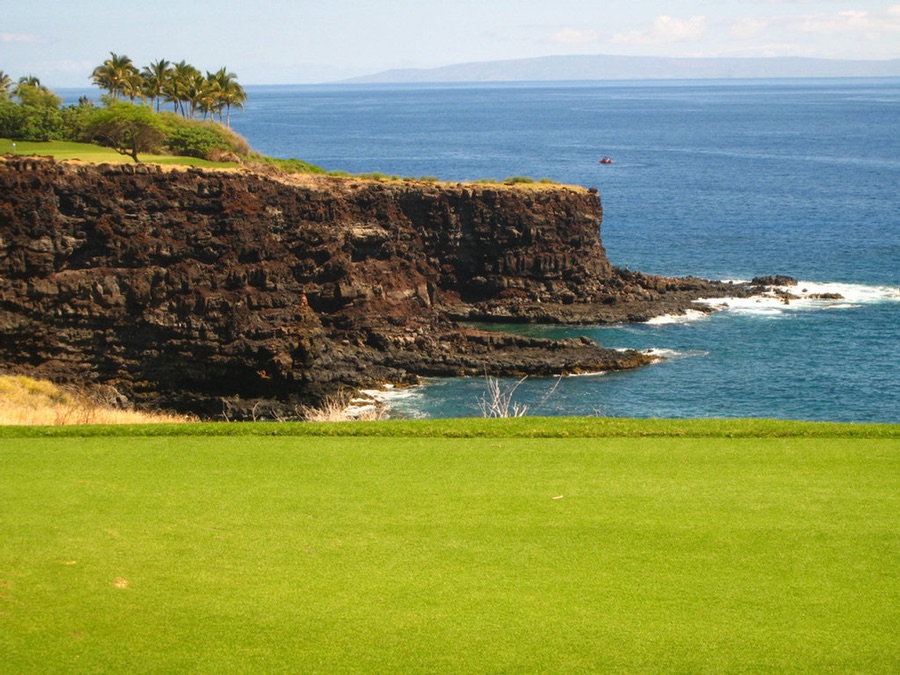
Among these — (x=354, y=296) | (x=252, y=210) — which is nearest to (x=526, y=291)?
(x=354, y=296)

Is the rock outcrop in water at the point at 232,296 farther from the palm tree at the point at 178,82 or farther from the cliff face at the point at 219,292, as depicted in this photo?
the palm tree at the point at 178,82

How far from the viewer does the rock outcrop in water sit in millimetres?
42281

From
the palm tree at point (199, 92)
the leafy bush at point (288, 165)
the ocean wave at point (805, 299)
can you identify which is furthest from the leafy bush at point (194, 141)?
the ocean wave at point (805, 299)

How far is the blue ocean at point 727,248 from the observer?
42.1m

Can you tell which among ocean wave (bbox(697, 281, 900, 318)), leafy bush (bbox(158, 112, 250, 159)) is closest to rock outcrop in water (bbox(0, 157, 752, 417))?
ocean wave (bbox(697, 281, 900, 318))

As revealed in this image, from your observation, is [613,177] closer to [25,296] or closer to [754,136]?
[754,136]

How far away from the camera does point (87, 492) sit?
12.0 metres

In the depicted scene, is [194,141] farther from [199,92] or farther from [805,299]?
[805,299]

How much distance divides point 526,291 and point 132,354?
76.1 ft

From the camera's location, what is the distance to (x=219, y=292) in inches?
1766

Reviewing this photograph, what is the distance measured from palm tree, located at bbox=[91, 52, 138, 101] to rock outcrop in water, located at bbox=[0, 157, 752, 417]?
64.7ft

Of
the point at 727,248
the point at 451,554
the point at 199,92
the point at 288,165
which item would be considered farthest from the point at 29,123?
the point at 451,554

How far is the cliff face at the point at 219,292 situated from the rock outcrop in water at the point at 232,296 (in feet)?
0.21

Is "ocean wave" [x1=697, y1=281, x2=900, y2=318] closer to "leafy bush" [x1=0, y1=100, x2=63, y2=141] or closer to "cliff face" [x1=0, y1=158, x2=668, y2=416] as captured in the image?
"cliff face" [x1=0, y1=158, x2=668, y2=416]
